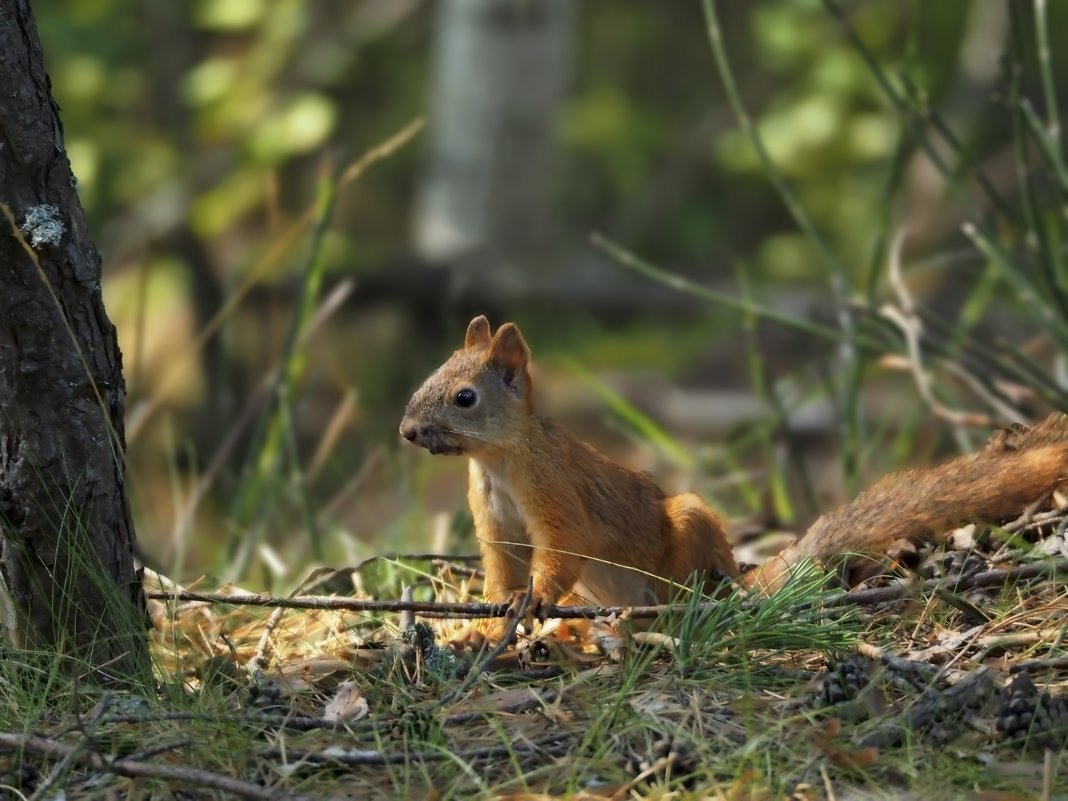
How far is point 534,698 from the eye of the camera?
2164mm

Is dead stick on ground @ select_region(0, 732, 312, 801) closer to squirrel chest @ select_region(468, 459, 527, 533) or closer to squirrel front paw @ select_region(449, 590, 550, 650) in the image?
squirrel front paw @ select_region(449, 590, 550, 650)

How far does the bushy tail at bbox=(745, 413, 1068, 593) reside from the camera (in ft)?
8.82

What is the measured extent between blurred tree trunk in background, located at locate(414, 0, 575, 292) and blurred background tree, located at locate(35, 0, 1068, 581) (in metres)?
0.02

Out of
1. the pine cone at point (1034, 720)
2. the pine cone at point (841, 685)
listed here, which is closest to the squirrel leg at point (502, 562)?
the pine cone at point (841, 685)

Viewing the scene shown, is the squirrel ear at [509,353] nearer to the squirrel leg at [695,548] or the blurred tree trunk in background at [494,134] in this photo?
the squirrel leg at [695,548]

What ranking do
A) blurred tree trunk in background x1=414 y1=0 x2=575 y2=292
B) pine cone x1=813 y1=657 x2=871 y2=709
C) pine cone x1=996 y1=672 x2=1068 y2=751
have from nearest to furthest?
1. pine cone x1=996 y1=672 x2=1068 y2=751
2. pine cone x1=813 y1=657 x2=871 y2=709
3. blurred tree trunk in background x1=414 y1=0 x2=575 y2=292

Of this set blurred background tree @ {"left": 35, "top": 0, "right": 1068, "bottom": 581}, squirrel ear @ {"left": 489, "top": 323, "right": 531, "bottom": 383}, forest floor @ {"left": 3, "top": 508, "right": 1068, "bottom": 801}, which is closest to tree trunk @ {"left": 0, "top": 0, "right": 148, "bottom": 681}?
forest floor @ {"left": 3, "top": 508, "right": 1068, "bottom": 801}

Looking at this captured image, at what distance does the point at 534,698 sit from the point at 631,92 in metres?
11.5

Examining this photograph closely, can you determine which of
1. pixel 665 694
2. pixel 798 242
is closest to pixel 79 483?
pixel 665 694

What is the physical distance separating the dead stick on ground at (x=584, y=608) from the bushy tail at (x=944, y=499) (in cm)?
23

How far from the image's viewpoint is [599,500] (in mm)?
2779

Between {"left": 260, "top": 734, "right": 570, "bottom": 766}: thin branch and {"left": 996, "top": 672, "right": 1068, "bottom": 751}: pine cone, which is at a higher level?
{"left": 260, "top": 734, "right": 570, "bottom": 766}: thin branch

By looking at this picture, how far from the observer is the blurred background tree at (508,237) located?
393cm

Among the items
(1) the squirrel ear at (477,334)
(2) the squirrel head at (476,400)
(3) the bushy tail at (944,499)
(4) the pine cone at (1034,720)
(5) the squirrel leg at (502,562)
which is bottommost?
(4) the pine cone at (1034,720)
